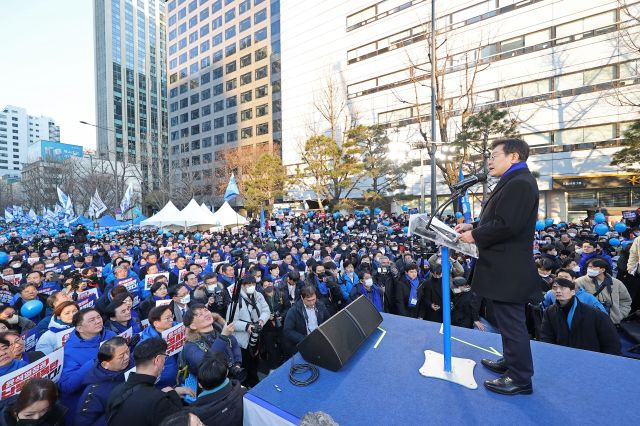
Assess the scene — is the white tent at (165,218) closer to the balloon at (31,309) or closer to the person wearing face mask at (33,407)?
the balloon at (31,309)

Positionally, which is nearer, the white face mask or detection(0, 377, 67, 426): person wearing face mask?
detection(0, 377, 67, 426): person wearing face mask

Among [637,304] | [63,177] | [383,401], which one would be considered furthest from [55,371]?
[63,177]

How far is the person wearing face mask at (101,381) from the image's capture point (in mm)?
2523

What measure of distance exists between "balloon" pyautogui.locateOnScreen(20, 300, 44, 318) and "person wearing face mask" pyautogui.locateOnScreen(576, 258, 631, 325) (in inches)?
374

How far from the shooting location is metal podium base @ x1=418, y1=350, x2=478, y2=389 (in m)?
2.29

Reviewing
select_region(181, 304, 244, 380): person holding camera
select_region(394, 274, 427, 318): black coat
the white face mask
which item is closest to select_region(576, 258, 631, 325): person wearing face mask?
the white face mask

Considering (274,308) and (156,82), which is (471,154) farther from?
(156,82)

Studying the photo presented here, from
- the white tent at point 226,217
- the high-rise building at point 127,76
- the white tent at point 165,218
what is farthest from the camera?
the high-rise building at point 127,76

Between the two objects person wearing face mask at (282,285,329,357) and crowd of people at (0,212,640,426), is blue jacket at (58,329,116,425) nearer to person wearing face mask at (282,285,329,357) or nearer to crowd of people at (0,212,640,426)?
crowd of people at (0,212,640,426)

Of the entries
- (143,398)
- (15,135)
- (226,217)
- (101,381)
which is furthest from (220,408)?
(15,135)

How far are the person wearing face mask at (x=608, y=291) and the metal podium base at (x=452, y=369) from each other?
4.06m

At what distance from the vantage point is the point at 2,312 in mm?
4098

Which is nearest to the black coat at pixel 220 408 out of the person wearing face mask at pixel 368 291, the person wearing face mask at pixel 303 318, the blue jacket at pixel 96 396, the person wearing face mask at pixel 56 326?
the blue jacket at pixel 96 396

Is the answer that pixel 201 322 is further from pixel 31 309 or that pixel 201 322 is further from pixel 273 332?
pixel 31 309
